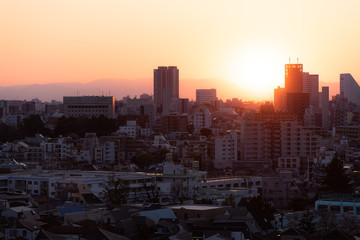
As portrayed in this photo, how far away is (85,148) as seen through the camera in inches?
1275

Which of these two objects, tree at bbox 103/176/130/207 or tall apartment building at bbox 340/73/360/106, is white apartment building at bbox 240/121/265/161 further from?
tall apartment building at bbox 340/73/360/106

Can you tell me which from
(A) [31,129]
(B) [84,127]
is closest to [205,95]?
(B) [84,127]

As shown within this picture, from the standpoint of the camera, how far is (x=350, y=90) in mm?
75938

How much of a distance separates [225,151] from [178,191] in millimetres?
13591

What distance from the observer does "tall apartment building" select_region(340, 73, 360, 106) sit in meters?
75.4

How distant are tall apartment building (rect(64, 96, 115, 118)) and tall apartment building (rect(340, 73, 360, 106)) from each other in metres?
27.7

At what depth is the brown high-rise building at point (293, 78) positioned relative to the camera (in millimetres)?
73812

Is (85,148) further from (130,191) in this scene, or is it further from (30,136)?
(130,191)

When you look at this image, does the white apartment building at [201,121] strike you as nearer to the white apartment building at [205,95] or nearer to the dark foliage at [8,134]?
the dark foliage at [8,134]

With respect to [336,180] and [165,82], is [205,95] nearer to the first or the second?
[165,82]

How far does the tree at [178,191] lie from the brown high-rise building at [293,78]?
172ft

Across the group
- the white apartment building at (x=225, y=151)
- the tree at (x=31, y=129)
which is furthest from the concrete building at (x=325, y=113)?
the tree at (x=31, y=129)

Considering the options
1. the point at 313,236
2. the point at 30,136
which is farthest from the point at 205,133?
the point at 313,236

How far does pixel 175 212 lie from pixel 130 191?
5.37 m
